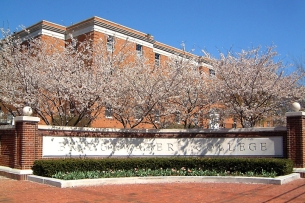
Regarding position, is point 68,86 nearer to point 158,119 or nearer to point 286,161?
point 158,119

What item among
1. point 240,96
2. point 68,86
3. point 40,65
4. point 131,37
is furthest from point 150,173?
point 131,37

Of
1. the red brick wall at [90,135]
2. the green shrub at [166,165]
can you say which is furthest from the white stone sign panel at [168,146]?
the green shrub at [166,165]

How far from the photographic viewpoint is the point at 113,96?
55.4ft

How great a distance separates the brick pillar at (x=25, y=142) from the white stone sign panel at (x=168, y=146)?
1077 millimetres

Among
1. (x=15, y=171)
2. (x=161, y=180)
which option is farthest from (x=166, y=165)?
(x=15, y=171)

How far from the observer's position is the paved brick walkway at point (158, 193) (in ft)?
32.9

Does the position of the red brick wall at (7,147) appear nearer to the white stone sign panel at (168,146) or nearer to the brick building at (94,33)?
the white stone sign panel at (168,146)

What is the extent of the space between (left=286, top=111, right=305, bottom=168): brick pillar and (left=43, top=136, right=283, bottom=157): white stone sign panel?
476mm

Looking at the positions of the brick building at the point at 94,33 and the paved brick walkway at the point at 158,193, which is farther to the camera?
the brick building at the point at 94,33

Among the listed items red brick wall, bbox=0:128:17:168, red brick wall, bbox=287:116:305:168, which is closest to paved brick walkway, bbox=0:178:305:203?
red brick wall, bbox=0:128:17:168

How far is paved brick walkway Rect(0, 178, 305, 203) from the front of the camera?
32.9 ft

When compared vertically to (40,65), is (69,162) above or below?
below

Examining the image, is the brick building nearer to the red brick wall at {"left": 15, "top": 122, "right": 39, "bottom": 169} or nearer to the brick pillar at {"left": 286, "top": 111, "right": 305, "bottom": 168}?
the brick pillar at {"left": 286, "top": 111, "right": 305, "bottom": 168}

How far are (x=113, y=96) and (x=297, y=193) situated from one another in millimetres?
9130
